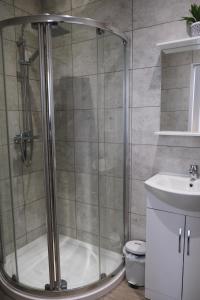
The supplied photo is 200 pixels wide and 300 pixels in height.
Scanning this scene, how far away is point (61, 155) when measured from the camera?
1.73 m

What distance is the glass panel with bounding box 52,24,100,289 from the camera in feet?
5.53

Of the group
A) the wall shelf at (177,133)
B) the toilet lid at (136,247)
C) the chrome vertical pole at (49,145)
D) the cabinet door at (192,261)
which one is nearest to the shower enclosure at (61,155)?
the chrome vertical pole at (49,145)

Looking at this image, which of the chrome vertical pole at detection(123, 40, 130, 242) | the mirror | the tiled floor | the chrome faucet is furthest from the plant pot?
the tiled floor

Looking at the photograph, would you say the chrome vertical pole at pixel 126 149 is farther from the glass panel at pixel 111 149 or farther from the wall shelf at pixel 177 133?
the wall shelf at pixel 177 133

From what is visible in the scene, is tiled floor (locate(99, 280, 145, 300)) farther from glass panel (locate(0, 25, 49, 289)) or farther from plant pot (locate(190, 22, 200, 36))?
plant pot (locate(190, 22, 200, 36))

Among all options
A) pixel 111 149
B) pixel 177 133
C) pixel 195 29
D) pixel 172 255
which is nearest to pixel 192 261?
pixel 172 255

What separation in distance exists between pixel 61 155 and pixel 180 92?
108 cm

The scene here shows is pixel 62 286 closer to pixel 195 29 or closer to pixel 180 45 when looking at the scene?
pixel 180 45

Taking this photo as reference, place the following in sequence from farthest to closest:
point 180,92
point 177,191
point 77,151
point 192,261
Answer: point 77,151, point 180,92, point 192,261, point 177,191

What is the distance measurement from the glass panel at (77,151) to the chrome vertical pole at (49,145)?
0.07 m

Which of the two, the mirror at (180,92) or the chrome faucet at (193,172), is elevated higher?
the mirror at (180,92)

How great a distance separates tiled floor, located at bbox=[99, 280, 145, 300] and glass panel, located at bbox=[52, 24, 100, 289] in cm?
18

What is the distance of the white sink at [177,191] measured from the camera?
4.54ft

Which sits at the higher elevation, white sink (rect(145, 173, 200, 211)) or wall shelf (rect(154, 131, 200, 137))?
wall shelf (rect(154, 131, 200, 137))
